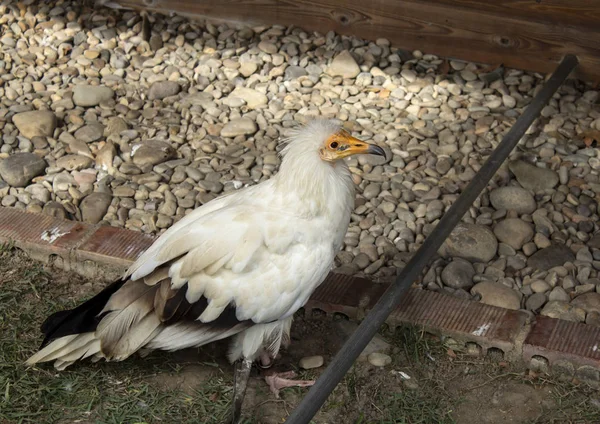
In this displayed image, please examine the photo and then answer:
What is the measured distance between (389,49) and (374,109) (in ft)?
2.19

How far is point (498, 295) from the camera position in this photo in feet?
14.2

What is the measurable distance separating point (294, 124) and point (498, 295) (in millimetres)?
1785

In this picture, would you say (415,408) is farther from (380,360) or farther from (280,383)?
(280,383)

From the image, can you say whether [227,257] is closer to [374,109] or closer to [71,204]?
[71,204]

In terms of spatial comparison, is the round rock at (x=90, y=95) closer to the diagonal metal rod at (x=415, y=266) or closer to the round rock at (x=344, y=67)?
the round rock at (x=344, y=67)

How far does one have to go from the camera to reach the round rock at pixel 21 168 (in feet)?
16.6

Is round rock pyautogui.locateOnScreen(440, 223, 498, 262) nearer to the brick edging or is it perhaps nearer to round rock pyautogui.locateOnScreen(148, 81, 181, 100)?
the brick edging

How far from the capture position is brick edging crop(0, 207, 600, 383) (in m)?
3.93

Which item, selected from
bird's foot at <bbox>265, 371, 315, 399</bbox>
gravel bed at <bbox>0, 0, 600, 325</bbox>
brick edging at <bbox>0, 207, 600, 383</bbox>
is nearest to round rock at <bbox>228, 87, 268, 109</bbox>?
gravel bed at <bbox>0, 0, 600, 325</bbox>

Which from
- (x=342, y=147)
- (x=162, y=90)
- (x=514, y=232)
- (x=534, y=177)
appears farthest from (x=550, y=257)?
(x=162, y=90)

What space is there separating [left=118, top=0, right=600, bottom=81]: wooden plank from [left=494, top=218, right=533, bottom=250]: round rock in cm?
156

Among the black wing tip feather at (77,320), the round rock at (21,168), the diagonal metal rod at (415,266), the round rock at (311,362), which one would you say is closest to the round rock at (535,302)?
the diagonal metal rod at (415,266)

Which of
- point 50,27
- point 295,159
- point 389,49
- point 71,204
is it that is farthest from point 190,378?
point 50,27

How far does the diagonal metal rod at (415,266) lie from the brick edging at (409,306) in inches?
8.9
